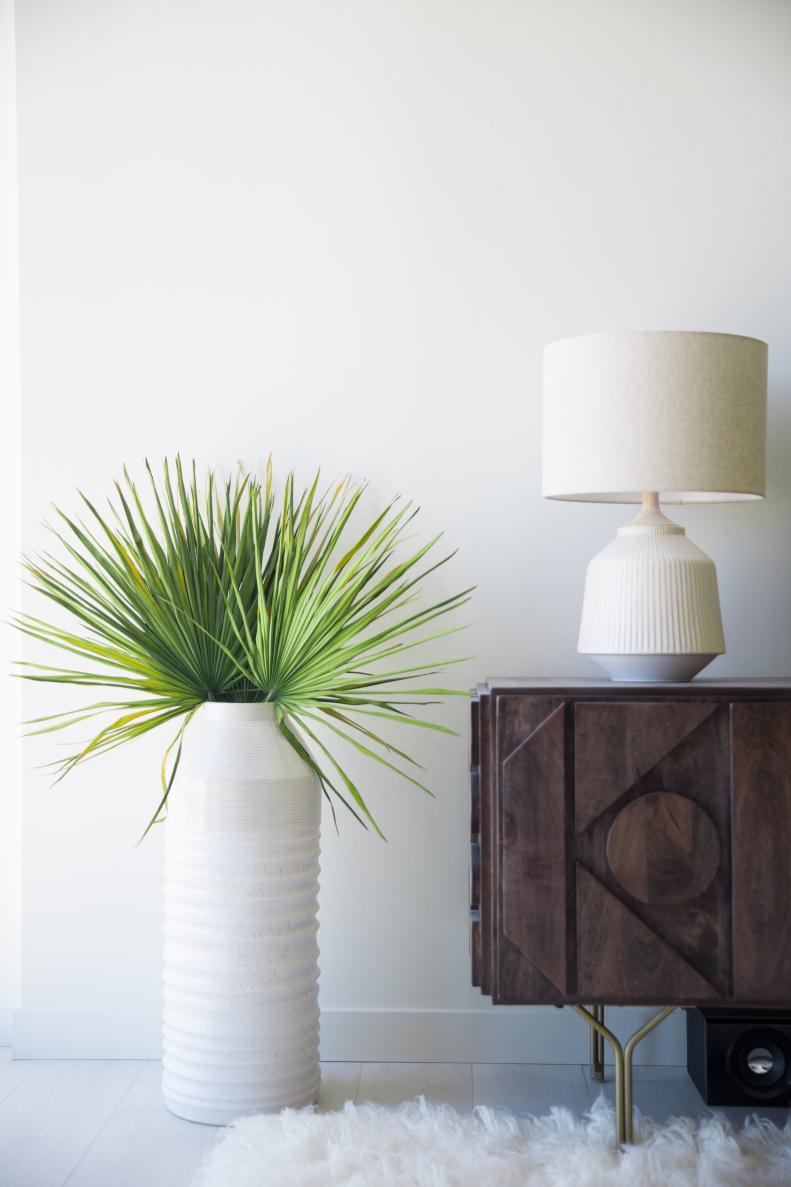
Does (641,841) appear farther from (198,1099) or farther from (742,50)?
(742,50)

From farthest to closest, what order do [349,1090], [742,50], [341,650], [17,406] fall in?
[17,406] < [742,50] < [349,1090] < [341,650]

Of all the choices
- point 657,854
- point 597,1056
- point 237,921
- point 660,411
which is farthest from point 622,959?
point 660,411

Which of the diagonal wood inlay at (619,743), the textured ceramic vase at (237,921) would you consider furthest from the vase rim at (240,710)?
the diagonal wood inlay at (619,743)

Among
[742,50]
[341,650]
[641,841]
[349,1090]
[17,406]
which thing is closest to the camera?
[641,841]

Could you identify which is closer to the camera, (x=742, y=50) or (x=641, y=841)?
(x=641, y=841)

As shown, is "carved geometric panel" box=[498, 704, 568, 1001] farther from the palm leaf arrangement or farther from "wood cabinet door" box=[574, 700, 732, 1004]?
the palm leaf arrangement

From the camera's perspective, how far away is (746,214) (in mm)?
2449

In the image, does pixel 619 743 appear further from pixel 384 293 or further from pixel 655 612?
pixel 384 293

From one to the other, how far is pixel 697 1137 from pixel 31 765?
5.08 ft

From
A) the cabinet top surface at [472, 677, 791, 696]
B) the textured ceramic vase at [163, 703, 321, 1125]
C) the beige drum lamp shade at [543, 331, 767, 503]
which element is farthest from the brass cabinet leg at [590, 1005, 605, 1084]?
the beige drum lamp shade at [543, 331, 767, 503]

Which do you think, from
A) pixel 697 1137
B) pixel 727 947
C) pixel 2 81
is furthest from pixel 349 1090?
pixel 2 81

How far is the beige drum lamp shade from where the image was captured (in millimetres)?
1993

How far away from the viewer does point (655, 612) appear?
80.9 inches

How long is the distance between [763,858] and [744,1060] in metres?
0.52
